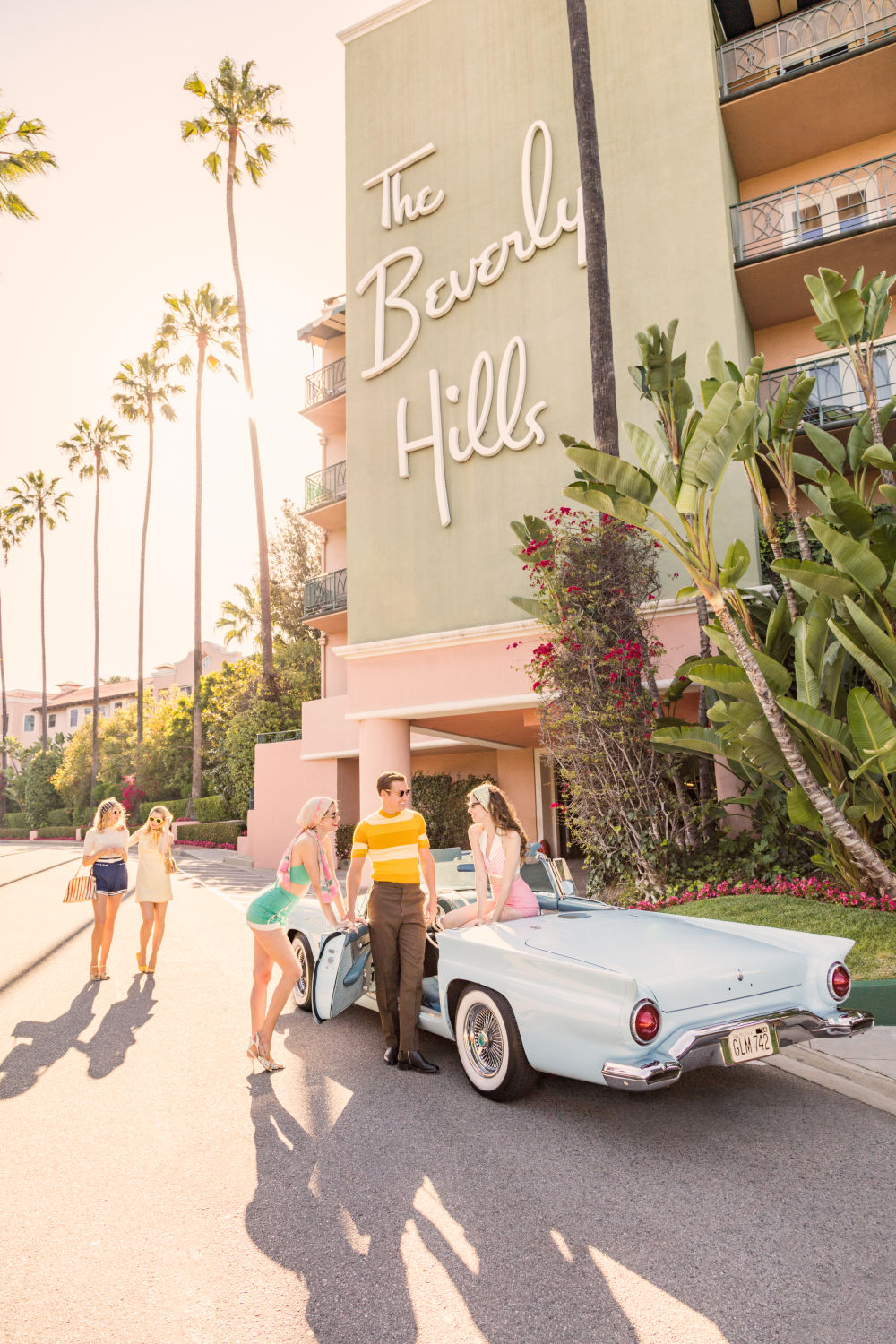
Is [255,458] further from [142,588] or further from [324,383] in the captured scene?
[142,588]

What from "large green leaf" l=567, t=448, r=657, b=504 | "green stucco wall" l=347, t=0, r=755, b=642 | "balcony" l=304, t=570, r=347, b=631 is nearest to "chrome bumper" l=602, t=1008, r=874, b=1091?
"large green leaf" l=567, t=448, r=657, b=504

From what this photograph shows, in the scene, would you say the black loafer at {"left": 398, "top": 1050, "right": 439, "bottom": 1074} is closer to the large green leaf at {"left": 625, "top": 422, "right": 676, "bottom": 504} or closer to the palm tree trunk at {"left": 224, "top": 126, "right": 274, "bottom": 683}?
the large green leaf at {"left": 625, "top": 422, "right": 676, "bottom": 504}

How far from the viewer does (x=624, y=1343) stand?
8.55 feet

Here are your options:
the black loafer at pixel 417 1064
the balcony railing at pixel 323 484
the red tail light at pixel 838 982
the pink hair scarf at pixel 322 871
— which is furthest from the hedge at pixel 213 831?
the red tail light at pixel 838 982

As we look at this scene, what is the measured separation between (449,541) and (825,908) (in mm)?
9481

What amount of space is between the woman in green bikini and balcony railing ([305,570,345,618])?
18.3 meters

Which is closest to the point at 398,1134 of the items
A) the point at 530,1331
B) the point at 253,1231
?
the point at 253,1231

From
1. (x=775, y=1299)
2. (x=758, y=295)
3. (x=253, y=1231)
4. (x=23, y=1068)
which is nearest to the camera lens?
(x=775, y=1299)

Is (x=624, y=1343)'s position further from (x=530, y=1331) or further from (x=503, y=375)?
(x=503, y=375)

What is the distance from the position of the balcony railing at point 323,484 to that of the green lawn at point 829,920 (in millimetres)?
19060

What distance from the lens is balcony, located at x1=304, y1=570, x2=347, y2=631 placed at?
2393 cm

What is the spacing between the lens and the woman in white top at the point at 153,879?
8.33 metres

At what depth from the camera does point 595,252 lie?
11.9m

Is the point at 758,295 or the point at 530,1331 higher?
the point at 758,295
